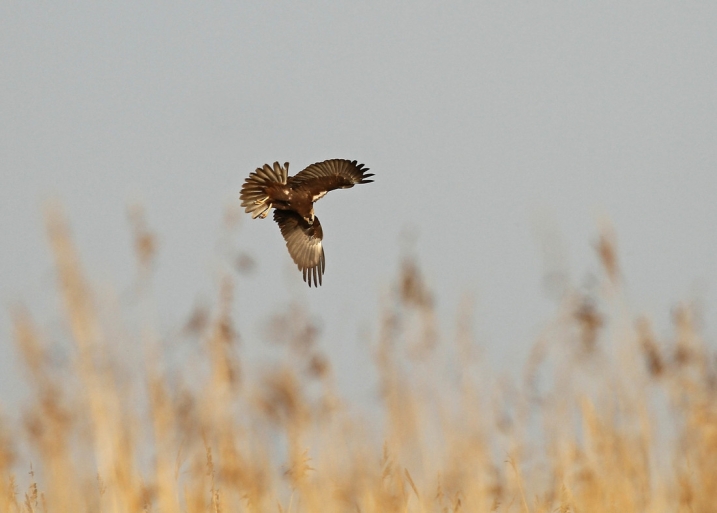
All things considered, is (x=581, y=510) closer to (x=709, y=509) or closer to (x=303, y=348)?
(x=709, y=509)

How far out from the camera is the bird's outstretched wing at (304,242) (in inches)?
185

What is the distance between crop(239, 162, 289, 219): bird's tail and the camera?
4.32m

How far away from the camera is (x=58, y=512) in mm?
3041

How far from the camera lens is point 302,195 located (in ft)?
14.3

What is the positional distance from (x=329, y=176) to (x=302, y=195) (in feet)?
0.65

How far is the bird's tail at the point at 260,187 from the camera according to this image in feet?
14.2

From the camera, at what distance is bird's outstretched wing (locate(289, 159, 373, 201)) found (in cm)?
441

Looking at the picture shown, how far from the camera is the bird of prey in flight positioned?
4328 mm

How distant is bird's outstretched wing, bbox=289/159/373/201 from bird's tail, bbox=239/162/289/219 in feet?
0.28

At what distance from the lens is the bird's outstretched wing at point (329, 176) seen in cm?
441

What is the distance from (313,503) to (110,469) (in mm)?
678

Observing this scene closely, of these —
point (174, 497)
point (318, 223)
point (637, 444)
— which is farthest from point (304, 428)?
point (318, 223)

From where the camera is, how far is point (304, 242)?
4.76 meters

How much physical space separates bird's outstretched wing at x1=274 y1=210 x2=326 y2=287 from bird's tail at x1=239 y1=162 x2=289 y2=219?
11.6 inches
